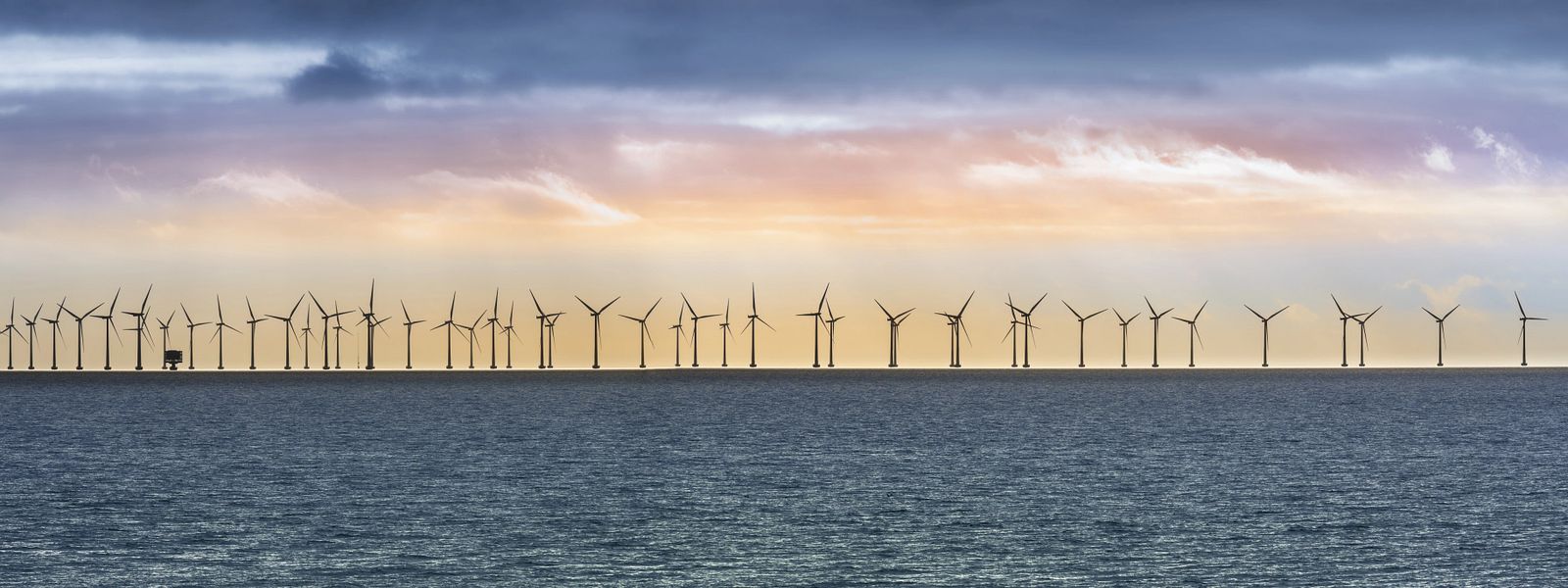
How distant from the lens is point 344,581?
49719 millimetres

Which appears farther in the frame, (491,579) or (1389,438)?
(1389,438)

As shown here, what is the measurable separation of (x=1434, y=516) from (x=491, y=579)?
1533 inches

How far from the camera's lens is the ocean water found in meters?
52.5

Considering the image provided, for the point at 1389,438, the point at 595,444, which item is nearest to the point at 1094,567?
the point at 595,444

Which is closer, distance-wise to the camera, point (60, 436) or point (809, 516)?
point (809, 516)

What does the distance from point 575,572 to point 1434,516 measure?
36.2 m

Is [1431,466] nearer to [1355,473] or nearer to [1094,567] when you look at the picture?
[1355,473]

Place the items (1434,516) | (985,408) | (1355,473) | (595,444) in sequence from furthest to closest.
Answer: (985,408) → (595,444) → (1355,473) → (1434,516)

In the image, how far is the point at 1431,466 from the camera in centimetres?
9688

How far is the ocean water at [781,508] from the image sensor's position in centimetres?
5253

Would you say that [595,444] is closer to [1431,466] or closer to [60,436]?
[60,436]

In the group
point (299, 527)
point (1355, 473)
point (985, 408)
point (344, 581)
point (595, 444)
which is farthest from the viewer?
point (985, 408)

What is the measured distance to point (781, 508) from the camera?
2808 inches

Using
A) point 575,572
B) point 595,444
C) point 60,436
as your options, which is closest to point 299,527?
point 575,572
